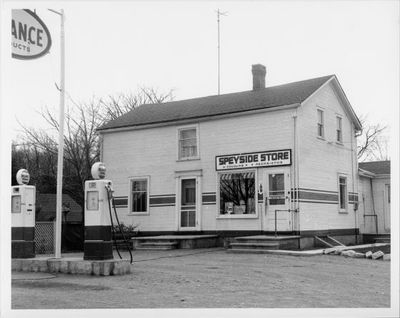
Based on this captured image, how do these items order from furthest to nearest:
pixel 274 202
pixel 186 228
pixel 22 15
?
pixel 186 228 → pixel 274 202 → pixel 22 15

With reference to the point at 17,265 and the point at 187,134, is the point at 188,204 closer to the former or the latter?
the point at 187,134

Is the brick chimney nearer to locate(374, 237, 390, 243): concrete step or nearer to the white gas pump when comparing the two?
locate(374, 237, 390, 243): concrete step

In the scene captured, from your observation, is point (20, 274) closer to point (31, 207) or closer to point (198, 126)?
point (31, 207)

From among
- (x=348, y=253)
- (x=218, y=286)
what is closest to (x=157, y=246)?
(x=348, y=253)

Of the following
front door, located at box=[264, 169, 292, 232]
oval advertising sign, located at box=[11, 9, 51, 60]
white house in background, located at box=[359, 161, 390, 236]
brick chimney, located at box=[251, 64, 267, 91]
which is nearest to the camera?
oval advertising sign, located at box=[11, 9, 51, 60]

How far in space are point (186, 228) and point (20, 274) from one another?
9.71 meters

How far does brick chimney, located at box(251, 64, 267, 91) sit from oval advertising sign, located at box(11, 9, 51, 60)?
13691mm

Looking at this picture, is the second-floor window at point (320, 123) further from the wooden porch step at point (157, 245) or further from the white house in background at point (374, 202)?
the wooden porch step at point (157, 245)

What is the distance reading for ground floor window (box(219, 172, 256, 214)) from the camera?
20484 millimetres

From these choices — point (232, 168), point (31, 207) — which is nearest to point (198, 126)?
point (232, 168)

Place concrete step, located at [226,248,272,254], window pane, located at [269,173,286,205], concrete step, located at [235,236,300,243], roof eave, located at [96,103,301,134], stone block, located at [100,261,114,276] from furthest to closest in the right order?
roof eave, located at [96,103,301,134] → window pane, located at [269,173,286,205] → concrete step, located at [235,236,300,243] → concrete step, located at [226,248,272,254] → stone block, located at [100,261,114,276]

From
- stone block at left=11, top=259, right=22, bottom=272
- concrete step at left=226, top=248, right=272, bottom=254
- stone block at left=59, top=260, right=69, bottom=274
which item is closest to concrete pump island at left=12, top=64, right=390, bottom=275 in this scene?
concrete step at left=226, top=248, right=272, bottom=254
